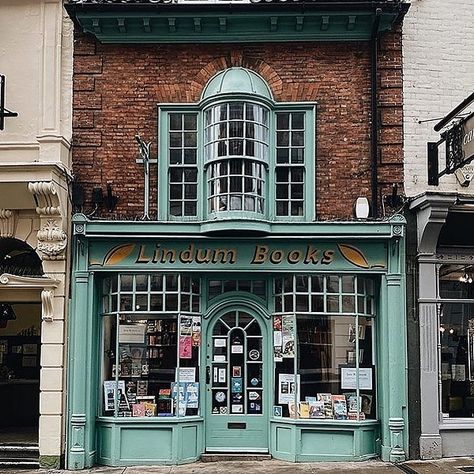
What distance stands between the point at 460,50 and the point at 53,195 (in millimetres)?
7337

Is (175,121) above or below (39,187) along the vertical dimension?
above

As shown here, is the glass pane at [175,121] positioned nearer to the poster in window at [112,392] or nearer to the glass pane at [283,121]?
the glass pane at [283,121]

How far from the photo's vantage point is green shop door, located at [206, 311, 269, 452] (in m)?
12.4

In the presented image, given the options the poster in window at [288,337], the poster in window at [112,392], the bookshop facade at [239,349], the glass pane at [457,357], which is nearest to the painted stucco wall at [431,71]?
the bookshop facade at [239,349]

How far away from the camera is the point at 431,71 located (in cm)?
1285

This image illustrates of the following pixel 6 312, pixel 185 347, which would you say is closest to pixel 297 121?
pixel 185 347

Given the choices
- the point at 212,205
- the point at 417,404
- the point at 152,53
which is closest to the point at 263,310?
the point at 212,205

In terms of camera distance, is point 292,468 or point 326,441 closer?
point 292,468

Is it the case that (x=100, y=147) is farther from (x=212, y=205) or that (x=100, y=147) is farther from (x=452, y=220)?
(x=452, y=220)

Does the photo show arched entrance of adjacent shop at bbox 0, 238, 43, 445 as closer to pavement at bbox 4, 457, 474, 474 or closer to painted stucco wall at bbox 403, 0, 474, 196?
pavement at bbox 4, 457, 474, 474

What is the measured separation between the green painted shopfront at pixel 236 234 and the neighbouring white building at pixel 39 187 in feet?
0.83

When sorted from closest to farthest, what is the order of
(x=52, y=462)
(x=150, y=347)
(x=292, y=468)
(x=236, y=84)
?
1. (x=292, y=468)
2. (x=52, y=462)
3. (x=236, y=84)
4. (x=150, y=347)

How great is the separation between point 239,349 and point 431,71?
19.0 feet

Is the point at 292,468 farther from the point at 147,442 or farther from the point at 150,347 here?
the point at 150,347
